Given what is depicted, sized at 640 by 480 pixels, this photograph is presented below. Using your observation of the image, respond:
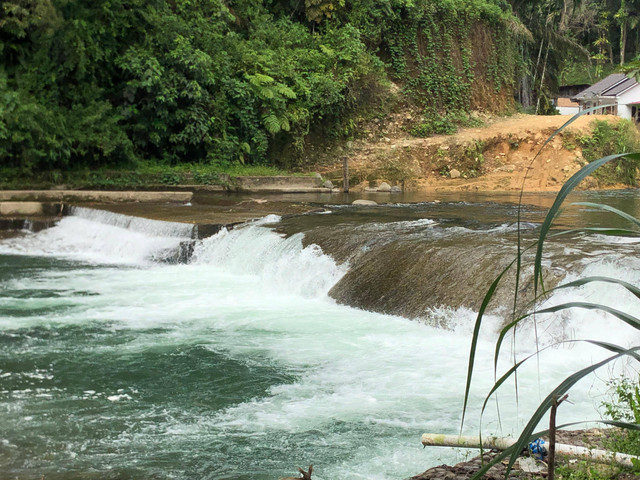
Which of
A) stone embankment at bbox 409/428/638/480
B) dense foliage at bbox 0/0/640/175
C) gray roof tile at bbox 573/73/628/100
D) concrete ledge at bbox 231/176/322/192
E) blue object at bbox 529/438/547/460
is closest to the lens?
stone embankment at bbox 409/428/638/480

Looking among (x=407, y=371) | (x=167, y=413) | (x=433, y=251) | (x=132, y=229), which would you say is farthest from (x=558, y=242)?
(x=132, y=229)

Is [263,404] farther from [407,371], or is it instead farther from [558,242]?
[558,242]

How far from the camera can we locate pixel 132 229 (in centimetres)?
1393

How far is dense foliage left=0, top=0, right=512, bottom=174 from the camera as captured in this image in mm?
17489

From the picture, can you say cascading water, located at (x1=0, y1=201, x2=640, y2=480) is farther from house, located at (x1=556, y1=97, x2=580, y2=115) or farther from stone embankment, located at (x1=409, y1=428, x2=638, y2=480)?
house, located at (x1=556, y1=97, x2=580, y2=115)

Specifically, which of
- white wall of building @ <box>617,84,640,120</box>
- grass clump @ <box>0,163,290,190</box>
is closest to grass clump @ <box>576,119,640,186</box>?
grass clump @ <box>0,163,290,190</box>

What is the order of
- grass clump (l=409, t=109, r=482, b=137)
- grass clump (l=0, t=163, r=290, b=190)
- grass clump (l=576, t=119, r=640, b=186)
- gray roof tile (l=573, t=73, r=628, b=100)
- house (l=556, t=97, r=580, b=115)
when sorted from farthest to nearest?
1. house (l=556, t=97, r=580, b=115)
2. gray roof tile (l=573, t=73, r=628, b=100)
3. grass clump (l=409, t=109, r=482, b=137)
4. grass clump (l=576, t=119, r=640, b=186)
5. grass clump (l=0, t=163, r=290, b=190)

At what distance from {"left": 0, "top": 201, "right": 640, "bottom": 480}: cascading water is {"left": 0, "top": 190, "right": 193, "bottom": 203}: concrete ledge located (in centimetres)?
470

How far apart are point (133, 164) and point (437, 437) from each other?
1672cm

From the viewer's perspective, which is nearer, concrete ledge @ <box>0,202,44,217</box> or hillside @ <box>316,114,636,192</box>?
concrete ledge @ <box>0,202,44,217</box>

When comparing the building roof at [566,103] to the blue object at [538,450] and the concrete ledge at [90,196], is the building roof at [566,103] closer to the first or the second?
the concrete ledge at [90,196]

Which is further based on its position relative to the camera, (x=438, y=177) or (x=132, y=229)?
(x=438, y=177)

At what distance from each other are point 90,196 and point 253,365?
11134mm

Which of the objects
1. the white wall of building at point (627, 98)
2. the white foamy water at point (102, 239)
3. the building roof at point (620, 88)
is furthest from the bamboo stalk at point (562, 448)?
the white wall of building at point (627, 98)
